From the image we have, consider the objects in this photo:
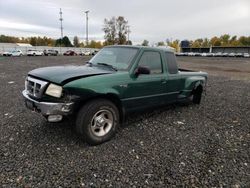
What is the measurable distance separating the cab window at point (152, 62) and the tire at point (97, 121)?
4.04 feet

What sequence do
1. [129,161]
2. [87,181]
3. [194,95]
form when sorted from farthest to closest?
[194,95], [129,161], [87,181]

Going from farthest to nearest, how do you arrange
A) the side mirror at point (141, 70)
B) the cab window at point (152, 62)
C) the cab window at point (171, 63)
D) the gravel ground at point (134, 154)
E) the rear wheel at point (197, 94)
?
the rear wheel at point (197, 94)
the cab window at point (171, 63)
the cab window at point (152, 62)
the side mirror at point (141, 70)
the gravel ground at point (134, 154)

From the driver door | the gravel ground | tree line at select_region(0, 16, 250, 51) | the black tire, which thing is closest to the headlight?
the gravel ground

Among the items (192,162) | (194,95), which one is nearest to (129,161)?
(192,162)

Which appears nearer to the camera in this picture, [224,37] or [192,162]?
[192,162]

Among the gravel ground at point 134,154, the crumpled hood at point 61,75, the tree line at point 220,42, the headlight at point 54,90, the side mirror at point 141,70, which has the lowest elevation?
the gravel ground at point 134,154

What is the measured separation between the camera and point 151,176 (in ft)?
9.62

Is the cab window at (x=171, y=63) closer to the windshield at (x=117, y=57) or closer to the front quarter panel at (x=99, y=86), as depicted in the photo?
the windshield at (x=117, y=57)

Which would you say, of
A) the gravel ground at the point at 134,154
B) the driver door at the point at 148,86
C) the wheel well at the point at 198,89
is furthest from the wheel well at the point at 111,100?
the wheel well at the point at 198,89

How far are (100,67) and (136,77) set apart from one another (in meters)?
0.82

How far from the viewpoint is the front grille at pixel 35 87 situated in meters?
3.49

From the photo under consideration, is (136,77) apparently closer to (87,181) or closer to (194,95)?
(87,181)

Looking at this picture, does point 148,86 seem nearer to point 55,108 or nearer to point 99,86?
point 99,86

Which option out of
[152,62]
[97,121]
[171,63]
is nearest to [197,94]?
[171,63]
